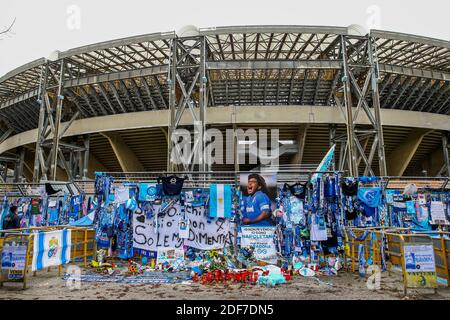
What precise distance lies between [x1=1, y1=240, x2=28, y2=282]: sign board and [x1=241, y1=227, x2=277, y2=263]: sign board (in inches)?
209

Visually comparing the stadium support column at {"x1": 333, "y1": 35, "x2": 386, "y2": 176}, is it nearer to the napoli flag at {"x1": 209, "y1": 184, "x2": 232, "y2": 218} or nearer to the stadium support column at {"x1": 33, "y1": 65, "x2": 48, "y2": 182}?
the napoli flag at {"x1": 209, "y1": 184, "x2": 232, "y2": 218}

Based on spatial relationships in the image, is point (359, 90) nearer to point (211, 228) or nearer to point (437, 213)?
point (437, 213)

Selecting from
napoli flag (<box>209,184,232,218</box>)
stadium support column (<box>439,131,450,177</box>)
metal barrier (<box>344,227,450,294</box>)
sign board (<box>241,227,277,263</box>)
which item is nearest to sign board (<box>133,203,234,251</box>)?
napoli flag (<box>209,184,232,218</box>)

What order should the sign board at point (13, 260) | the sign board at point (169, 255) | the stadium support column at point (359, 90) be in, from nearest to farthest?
the sign board at point (13, 260) → the sign board at point (169, 255) → the stadium support column at point (359, 90)

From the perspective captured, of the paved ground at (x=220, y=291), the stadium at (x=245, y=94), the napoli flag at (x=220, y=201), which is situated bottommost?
the paved ground at (x=220, y=291)

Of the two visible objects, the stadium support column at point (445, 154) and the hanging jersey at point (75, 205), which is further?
the stadium support column at point (445, 154)

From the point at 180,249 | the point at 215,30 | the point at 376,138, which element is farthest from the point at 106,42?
the point at 376,138

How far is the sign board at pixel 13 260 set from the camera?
6250mm

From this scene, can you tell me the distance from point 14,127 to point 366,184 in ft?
108

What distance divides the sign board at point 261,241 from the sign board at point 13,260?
17.4 ft

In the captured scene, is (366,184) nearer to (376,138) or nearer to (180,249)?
(180,249)

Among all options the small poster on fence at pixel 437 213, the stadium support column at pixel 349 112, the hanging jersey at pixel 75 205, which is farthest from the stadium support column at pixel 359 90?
the hanging jersey at pixel 75 205

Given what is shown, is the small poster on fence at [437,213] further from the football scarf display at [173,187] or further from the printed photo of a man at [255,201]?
the football scarf display at [173,187]

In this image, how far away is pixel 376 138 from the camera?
18.3 m
